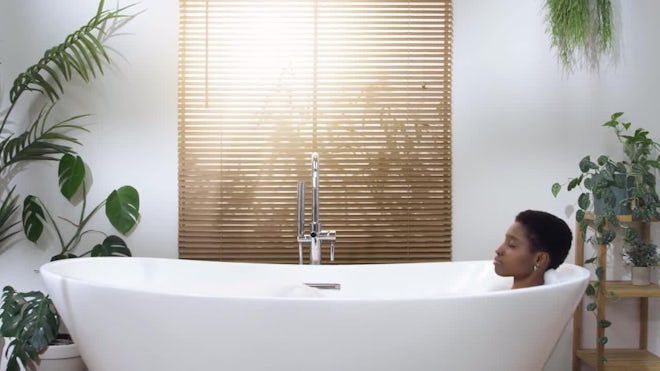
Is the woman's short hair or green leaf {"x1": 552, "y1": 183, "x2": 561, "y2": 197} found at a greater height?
green leaf {"x1": 552, "y1": 183, "x2": 561, "y2": 197}

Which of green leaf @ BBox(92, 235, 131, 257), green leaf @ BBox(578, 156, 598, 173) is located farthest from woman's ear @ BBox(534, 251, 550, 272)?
green leaf @ BBox(92, 235, 131, 257)

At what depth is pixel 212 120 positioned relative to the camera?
3.60m

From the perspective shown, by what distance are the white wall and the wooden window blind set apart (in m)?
0.09

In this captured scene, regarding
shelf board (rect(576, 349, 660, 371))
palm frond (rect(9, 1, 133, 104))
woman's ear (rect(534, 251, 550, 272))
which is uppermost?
palm frond (rect(9, 1, 133, 104))

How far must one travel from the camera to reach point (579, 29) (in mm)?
3527

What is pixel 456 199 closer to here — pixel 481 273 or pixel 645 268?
pixel 481 273

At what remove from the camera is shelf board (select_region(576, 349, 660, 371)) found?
10.9 ft

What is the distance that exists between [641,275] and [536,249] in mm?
988

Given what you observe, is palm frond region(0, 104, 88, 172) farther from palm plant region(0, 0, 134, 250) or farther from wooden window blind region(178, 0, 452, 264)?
wooden window blind region(178, 0, 452, 264)

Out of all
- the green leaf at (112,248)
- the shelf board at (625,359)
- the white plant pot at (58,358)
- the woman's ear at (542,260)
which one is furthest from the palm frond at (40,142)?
the shelf board at (625,359)

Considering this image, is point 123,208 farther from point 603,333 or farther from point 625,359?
point 625,359

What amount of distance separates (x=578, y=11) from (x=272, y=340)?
238 centimetres

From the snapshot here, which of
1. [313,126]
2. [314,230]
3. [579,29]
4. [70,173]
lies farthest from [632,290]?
[70,173]

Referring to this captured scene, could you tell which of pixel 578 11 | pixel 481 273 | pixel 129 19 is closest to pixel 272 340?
pixel 481 273
